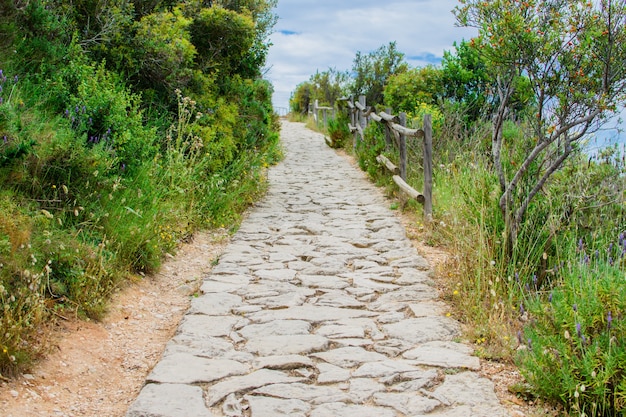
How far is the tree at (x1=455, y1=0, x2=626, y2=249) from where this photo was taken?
204 inches

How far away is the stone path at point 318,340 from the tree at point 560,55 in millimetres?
1487

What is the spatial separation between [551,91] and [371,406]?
311cm

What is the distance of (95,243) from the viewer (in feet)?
19.2

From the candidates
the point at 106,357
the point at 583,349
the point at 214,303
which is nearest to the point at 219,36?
the point at 214,303

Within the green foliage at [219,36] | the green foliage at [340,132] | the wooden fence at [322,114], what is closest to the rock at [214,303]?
the green foliage at [219,36]

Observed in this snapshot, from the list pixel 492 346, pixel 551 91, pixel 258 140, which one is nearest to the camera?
pixel 492 346

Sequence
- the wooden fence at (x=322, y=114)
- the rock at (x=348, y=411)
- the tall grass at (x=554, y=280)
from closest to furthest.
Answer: the tall grass at (x=554, y=280), the rock at (x=348, y=411), the wooden fence at (x=322, y=114)

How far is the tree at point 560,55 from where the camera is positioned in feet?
17.0

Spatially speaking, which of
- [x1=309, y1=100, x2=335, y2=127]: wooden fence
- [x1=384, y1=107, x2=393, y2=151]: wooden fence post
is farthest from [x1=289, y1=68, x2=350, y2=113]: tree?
[x1=384, y1=107, x2=393, y2=151]: wooden fence post

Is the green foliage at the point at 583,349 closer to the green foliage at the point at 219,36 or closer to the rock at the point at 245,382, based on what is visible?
the rock at the point at 245,382

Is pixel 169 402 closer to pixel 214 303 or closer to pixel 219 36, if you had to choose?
pixel 214 303

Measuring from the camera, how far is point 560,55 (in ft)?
17.9

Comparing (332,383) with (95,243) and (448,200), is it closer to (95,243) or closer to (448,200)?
(95,243)

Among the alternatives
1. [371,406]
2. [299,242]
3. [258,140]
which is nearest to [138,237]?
[299,242]
